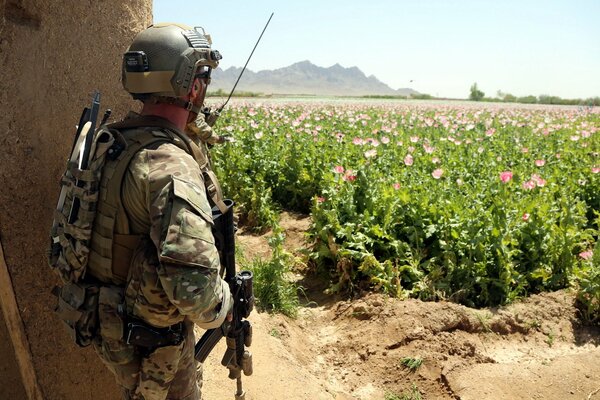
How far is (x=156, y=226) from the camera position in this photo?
1.93 meters

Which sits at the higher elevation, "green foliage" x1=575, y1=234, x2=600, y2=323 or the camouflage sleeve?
the camouflage sleeve

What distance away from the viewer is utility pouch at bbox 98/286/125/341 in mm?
2178

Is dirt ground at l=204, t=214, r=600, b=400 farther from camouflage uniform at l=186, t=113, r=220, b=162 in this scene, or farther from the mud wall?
camouflage uniform at l=186, t=113, r=220, b=162

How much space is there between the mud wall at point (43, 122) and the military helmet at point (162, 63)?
2.29ft

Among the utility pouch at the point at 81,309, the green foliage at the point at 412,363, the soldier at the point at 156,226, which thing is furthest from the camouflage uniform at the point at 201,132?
the green foliage at the point at 412,363

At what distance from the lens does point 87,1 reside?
8.94ft

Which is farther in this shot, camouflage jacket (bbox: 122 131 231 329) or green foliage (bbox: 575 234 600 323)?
green foliage (bbox: 575 234 600 323)

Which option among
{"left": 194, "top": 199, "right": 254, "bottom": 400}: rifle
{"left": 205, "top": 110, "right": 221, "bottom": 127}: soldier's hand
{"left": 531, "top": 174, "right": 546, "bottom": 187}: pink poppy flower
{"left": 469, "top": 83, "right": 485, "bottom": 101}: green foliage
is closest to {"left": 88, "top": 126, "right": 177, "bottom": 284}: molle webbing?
{"left": 194, "top": 199, "right": 254, "bottom": 400}: rifle

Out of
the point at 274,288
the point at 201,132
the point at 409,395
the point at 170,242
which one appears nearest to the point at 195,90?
the point at 170,242

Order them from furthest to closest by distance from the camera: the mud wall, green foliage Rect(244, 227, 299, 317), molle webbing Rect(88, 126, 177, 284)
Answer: green foliage Rect(244, 227, 299, 317)
the mud wall
molle webbing Rect(88, 126, 177, 284)

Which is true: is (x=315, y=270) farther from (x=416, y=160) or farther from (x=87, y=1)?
(x=87, y=1)

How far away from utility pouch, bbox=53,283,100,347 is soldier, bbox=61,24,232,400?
0.13 ft

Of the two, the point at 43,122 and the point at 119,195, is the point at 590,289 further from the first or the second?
the point at 43,122

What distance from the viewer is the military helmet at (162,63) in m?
2.16
